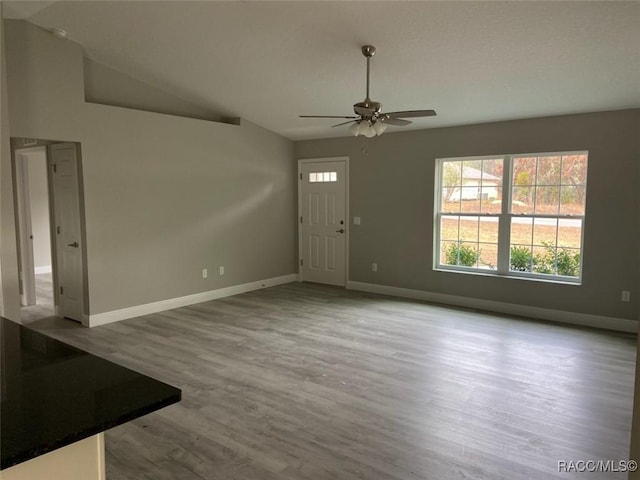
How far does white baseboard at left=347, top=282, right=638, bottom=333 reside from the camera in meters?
4.99

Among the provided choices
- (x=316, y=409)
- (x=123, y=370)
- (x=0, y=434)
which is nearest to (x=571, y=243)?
(x=316, y=409)

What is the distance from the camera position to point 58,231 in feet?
17.7

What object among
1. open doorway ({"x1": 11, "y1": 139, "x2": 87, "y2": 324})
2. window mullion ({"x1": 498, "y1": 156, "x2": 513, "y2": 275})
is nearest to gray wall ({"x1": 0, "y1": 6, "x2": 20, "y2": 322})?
open doorway ({"x1": 11, "y1": 139, "x2": 87, "y2": 324})

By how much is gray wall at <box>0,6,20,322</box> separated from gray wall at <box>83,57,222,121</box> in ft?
4.34

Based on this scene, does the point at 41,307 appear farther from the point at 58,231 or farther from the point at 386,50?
the point at 386,50

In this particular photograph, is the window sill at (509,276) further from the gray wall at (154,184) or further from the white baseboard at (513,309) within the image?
the gray wall at (154,184)

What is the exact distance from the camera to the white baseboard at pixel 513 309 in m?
4.99

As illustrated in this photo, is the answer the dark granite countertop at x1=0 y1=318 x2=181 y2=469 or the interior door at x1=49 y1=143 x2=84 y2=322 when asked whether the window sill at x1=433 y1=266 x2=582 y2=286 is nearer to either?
the interior door at x1=49 y1=143 x2=84 y2=322

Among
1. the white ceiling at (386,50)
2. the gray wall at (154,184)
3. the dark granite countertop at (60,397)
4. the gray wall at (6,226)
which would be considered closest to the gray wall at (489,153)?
the white ceiling at (386,50)

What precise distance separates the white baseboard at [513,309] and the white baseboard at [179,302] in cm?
152

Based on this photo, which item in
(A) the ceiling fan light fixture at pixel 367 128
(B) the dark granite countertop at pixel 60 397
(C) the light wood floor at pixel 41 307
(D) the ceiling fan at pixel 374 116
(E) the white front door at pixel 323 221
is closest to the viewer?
(B) the dark granite countertop at pixel 60 397

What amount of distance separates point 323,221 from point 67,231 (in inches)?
151

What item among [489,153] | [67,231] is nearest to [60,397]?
[67,231]

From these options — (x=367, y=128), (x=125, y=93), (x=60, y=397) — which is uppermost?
(x=125, y=93)
